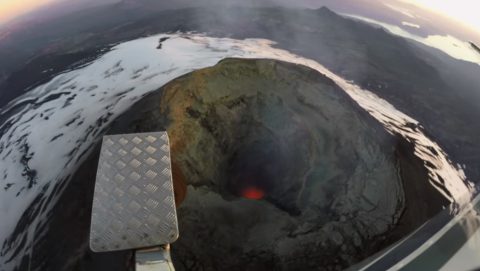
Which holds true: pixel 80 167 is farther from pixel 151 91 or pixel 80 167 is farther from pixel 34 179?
pixel 151 91

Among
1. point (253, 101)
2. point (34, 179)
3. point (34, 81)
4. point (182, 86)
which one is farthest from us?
point (34, 81)

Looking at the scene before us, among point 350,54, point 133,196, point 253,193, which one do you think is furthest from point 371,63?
point 133,196

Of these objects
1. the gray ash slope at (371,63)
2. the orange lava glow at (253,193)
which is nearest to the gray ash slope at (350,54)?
the gray ash slope at (371,63)

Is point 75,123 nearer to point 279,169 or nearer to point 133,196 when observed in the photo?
point 279,169

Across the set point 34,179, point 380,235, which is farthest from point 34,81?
point 380,235

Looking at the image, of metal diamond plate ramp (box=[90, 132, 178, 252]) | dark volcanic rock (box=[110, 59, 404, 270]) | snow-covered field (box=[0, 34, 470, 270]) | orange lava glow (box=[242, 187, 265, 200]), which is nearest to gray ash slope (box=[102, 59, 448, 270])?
dark volcanic rock (box=[110, 59, 404, 270])
